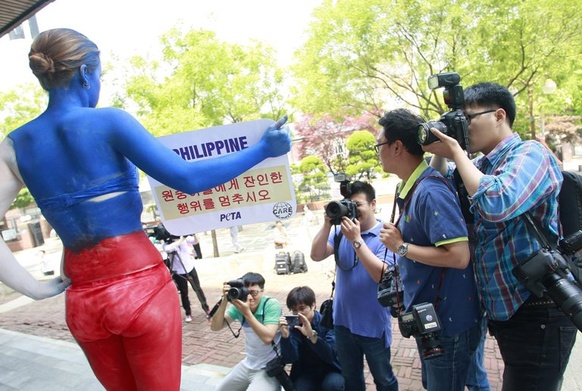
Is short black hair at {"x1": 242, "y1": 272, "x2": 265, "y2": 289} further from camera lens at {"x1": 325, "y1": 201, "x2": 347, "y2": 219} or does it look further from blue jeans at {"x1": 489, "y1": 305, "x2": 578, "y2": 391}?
blue jeans at {"x1": 489, "y1": 305, "x2": 578, "y2": 391}

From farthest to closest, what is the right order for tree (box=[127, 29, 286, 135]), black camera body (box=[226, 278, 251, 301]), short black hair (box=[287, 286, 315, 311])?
tree (box=[127, 29, 286, 135]) < short black hair (box=[287, 286, 315, 311]) < black camera body (box=[226, 278, 251, 301])

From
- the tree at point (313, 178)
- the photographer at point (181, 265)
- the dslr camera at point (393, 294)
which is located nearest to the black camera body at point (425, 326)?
the dslr camera at point (393, 294)

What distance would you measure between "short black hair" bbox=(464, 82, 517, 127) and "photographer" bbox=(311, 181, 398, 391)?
93 cm

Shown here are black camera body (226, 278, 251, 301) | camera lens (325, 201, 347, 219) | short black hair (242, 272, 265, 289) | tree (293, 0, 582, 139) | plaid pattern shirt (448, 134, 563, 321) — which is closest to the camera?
plaid pattern shirt (448, 134, 563, 321)

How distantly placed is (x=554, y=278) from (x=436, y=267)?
16.8 inches

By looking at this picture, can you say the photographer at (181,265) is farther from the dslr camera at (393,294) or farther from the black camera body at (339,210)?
the dslr camera at (393,294)

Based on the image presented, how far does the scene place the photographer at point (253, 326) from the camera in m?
2.72

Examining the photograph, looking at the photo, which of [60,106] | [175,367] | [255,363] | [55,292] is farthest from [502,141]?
[255,363]

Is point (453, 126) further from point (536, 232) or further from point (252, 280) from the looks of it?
point (252, 280)

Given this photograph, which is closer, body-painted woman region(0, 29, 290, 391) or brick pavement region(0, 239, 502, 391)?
body-painted woman region(0, 29, 290, 391)

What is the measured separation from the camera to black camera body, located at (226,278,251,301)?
8.77ft

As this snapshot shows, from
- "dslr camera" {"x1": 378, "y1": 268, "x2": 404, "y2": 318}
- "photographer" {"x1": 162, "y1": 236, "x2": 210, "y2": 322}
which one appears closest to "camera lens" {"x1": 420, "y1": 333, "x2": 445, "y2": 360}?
"dslr camera" {"x1": 378, "y1": 268, "x2": 404, "y2": 318}

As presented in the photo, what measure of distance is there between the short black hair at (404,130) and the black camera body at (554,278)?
2.10ft

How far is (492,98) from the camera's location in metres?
1.65
